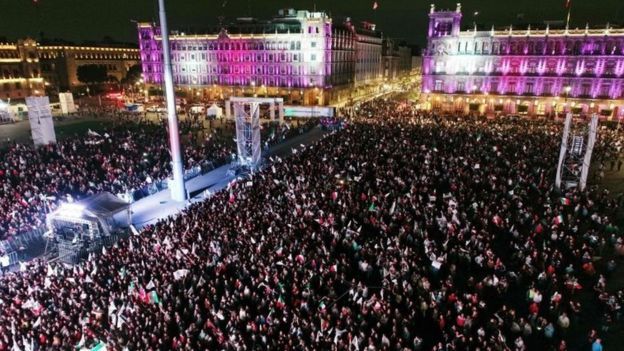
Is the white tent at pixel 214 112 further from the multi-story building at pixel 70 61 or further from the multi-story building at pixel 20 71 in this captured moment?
the multi-story building at pixel 70 61

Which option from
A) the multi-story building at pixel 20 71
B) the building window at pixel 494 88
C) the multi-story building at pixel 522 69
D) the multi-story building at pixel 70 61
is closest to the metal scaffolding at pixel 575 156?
the multi-story building at pixel 522 69

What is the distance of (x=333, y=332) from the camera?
41.6 ft

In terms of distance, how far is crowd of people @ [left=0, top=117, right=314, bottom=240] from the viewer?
23750 millimetres

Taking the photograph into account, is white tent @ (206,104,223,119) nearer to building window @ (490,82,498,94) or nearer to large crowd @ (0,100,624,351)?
large crowd @ (0,100,624,351)

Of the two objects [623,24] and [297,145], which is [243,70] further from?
[623,24]

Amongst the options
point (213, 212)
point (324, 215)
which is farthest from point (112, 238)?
point (324, 215)

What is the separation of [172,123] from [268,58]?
53.8 metres

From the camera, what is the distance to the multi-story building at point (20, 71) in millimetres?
86425

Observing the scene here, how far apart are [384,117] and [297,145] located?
13.5m

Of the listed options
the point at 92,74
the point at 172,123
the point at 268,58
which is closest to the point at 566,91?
the point at 268,58

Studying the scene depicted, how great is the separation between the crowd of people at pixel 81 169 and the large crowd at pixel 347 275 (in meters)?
6.56

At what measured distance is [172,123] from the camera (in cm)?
2614

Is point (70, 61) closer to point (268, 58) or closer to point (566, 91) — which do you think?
point (268, 58)

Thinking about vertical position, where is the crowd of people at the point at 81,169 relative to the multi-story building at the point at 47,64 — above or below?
below
